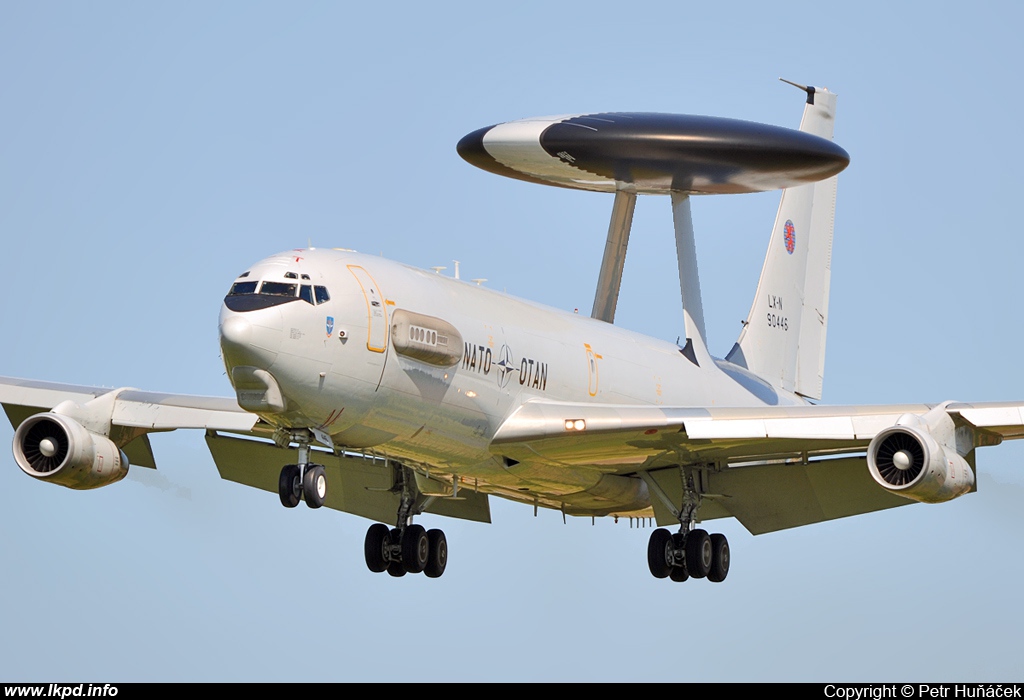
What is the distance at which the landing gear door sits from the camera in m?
31.9

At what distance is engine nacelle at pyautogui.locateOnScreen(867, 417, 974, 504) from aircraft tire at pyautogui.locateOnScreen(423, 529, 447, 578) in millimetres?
10925

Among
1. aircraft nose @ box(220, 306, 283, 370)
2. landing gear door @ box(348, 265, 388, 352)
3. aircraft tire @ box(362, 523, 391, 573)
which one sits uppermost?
landing gear door @ box(348, 265, 388, 352)

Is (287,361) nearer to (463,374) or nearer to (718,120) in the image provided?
(463,374)

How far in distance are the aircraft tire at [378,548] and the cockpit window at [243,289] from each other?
995 centimetres

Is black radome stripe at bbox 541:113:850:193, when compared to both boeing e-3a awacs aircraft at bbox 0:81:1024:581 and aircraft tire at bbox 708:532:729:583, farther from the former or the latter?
aircraft tire at bbox 708:532:729:583

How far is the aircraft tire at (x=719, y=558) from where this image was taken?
40.1 m

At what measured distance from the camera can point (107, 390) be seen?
38.4 metres

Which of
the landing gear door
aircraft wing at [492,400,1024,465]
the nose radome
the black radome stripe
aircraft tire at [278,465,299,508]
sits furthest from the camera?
the black radome stripe

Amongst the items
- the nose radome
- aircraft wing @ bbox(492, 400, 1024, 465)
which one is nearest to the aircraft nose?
the nose radome

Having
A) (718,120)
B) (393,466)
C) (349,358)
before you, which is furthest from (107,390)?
(718,120)

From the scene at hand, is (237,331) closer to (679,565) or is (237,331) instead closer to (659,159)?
(679,565)

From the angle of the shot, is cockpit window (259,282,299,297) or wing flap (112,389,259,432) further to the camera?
wing flap (112,389,259,432)

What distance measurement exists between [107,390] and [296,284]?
8829 mm

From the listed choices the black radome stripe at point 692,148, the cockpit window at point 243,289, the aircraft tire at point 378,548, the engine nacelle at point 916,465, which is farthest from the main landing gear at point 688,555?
the cockpit window at point 243,289
